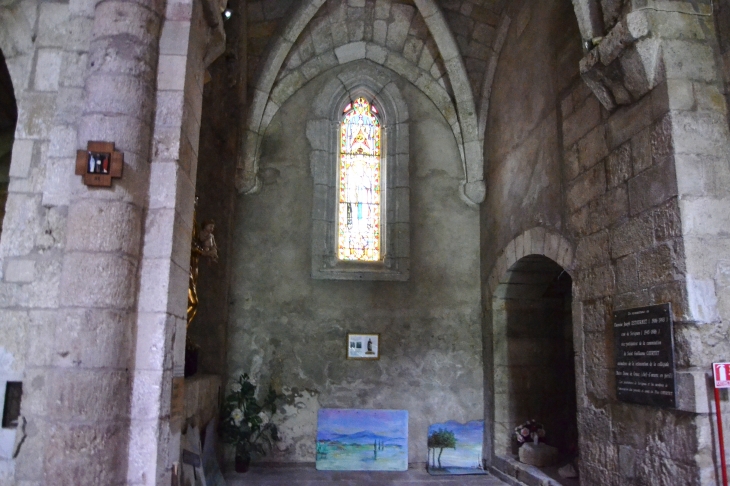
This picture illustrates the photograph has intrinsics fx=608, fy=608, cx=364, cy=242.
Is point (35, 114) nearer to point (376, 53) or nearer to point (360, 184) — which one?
point (360, 184)

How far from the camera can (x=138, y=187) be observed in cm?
324

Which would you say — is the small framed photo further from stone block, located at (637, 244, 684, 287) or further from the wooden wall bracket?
the wooden wall bracket

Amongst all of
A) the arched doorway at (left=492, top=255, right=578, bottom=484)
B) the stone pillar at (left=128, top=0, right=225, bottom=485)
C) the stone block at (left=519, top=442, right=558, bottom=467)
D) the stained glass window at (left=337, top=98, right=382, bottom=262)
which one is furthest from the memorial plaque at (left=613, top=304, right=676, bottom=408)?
the stained glass window at (left=337, top=98, right=382, bottom=262)

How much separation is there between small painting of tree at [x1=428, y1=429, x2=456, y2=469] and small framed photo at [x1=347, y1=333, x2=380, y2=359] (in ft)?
3.43

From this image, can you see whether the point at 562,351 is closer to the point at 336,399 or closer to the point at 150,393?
the point at 336,399

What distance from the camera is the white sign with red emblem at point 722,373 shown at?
10.7ft

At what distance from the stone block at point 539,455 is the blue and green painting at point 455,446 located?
801mm

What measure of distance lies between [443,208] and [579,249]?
108 inches

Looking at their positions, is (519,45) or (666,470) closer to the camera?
(666,470)

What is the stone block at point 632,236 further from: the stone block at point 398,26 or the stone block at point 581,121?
the stone block at point 398,26

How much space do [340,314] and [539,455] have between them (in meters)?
2.52

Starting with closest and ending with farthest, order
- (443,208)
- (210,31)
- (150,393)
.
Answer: (150,393) < (210,31) < (443,208)

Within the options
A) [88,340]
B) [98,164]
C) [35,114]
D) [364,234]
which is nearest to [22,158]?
[35,114]

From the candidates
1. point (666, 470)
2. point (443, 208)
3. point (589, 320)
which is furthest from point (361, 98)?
point (666, 470)
